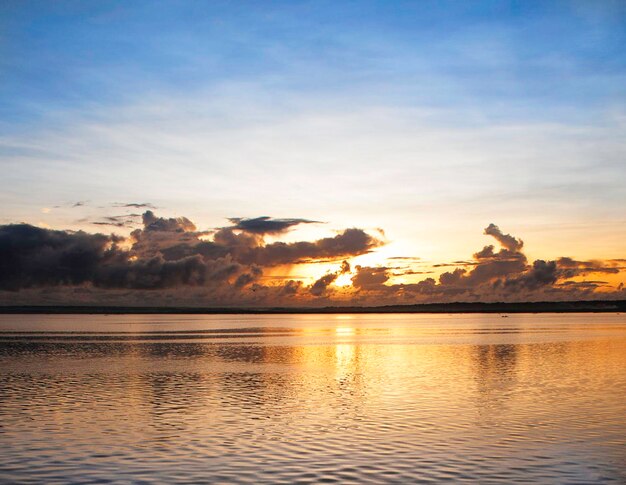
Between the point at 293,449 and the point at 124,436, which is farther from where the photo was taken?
the point at 124,436

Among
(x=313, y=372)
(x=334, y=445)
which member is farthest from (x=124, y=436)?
(x=313, y=372)

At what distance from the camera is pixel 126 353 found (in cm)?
Result: 7675

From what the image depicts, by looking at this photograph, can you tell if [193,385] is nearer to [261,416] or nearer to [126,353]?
[261,416]

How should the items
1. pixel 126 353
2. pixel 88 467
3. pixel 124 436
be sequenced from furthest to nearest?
pixel 126 353
pixel 124 436
pixel 88 467

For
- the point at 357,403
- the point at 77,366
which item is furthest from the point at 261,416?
the point at 77,366

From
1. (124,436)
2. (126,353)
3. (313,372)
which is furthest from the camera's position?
(126,353)

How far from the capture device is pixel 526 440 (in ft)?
85.7

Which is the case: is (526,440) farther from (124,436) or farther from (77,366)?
(77,366)

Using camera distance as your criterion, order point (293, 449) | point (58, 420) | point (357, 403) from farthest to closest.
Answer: point (357, 403) → point (58, 420) → point (293, 449)

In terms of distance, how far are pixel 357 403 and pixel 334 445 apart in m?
11.0

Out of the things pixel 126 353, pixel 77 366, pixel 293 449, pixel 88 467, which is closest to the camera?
pixel 88 467

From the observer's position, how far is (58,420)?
30.6 m

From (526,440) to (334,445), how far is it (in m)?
6.99

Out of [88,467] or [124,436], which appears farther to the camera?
[124,436]
